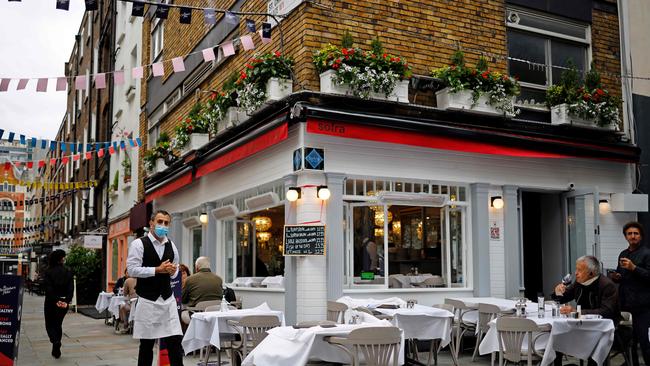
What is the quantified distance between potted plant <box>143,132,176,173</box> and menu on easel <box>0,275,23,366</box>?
882 centimetres

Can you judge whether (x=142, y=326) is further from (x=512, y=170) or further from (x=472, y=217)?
(x=512, y=170)

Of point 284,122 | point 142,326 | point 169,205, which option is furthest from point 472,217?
point 169,205

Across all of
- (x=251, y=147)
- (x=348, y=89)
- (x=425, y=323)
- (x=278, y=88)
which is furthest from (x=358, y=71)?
(x=425, y=323)

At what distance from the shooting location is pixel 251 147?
1153 centimetres

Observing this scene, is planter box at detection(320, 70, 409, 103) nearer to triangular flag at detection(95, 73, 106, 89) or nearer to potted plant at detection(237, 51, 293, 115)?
potted plant at detection(237, 51, 293, 115)

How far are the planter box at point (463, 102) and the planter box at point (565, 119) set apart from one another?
1359 mm

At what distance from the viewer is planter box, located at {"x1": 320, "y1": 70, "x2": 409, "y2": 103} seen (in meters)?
10.6

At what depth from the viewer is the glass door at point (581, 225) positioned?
41.2 feet

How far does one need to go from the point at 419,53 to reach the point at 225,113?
3877 mm

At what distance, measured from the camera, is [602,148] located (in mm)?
12422

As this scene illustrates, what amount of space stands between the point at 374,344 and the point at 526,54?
866 cm

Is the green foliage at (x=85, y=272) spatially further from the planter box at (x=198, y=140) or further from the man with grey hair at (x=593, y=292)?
the man with grey hair at (x=593, y=292)

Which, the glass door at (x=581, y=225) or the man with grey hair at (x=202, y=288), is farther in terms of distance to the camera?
the glass door at (x=581, y=225)

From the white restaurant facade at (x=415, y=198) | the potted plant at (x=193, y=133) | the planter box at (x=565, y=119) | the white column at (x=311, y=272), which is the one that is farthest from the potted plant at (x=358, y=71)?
the potted plant at (x=193, y=133)
